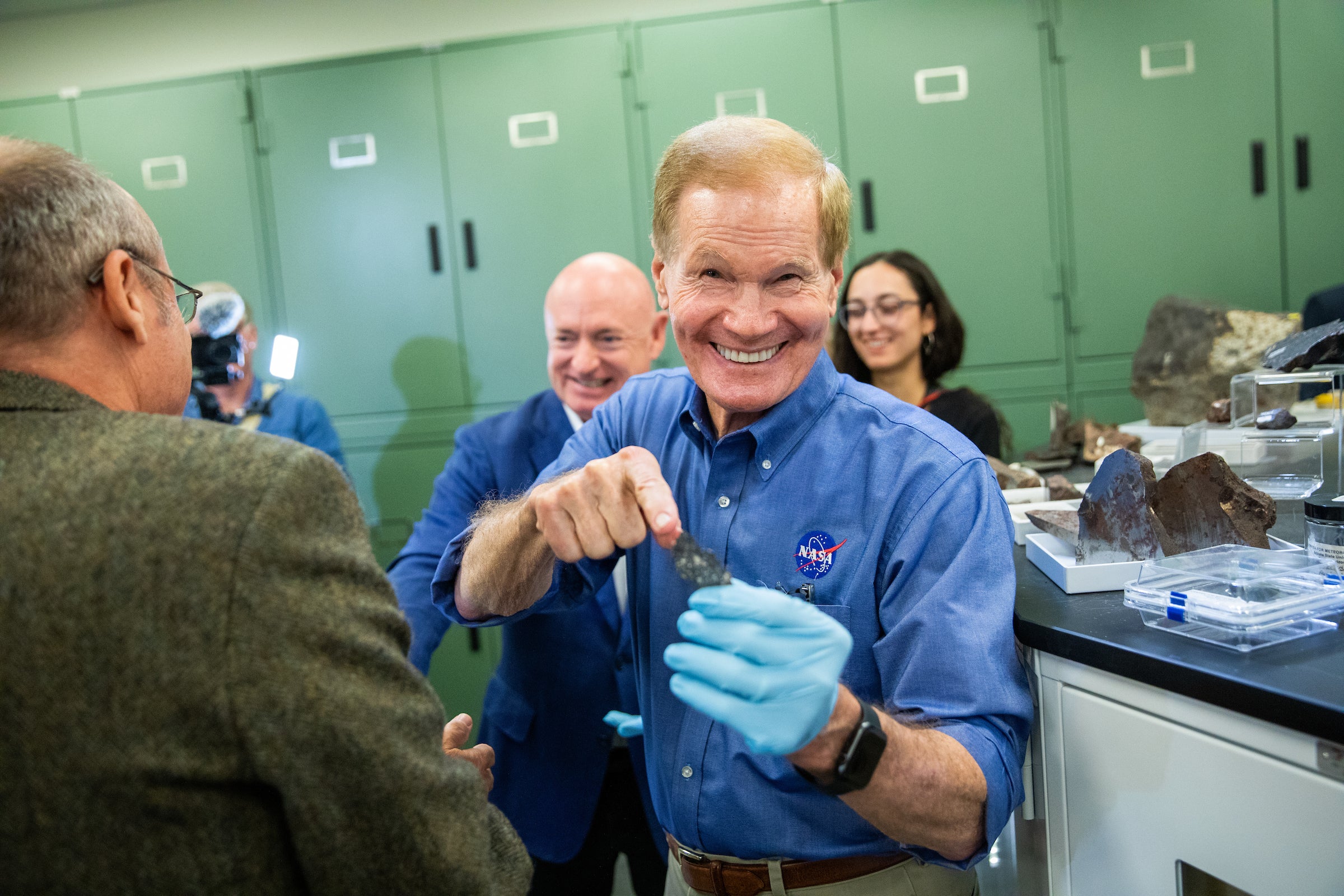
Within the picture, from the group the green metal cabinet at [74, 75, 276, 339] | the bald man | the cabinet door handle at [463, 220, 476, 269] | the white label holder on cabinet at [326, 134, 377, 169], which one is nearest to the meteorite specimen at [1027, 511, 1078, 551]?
the bald man

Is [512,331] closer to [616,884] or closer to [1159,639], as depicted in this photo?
[616,884]

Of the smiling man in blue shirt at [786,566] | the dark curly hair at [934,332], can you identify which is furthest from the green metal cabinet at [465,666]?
the smiling man in blue shirt at [786,566]

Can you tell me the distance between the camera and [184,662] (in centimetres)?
59

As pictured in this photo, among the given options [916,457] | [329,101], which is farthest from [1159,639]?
[329,101]

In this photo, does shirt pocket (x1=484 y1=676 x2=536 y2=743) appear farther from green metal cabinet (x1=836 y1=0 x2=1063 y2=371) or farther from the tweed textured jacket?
green metal cabinet (x1=836 y1=0 x2=1063 y2=371)

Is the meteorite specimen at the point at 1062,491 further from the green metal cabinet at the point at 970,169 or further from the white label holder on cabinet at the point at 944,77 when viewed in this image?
the white label holder on cabinet at the point at 944,77

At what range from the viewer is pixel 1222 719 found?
2.52 ft

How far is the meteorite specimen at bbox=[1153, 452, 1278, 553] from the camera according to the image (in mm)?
1062

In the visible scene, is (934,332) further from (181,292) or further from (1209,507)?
(181,292)

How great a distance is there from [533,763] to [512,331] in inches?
74.6

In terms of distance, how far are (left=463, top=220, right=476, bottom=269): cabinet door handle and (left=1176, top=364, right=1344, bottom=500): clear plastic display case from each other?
2462 mm

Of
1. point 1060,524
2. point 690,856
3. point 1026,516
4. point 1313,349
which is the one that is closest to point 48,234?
point 690,856

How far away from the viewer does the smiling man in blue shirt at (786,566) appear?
2.59 feet

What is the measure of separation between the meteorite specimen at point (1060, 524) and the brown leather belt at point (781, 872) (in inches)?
17.8
